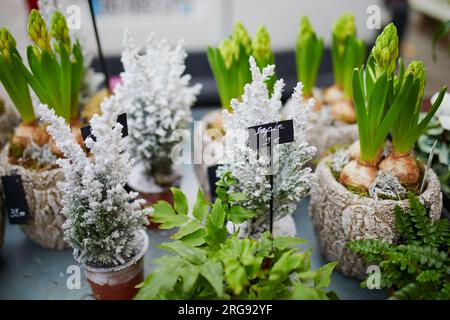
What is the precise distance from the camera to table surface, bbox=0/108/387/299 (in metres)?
1.39

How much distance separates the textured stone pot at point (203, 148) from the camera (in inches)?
64.9

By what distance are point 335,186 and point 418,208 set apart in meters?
0.25

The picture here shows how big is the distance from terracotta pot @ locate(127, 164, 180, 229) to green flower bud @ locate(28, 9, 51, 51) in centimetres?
57

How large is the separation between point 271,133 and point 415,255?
0.47 meters

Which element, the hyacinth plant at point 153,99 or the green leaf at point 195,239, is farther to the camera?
the hyacinth plant at point 153,99

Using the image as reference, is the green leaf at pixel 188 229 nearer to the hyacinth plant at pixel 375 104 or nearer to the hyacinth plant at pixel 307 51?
the hyacinth plant at pixel 375 104

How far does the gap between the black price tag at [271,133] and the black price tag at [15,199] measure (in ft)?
2.59

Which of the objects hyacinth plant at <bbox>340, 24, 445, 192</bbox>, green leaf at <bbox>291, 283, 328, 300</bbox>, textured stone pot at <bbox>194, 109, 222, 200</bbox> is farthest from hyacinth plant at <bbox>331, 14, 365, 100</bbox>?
green leaf at <bbox>291, 283, 328, 300</bbox>

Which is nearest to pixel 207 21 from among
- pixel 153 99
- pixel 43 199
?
pixel 153 99

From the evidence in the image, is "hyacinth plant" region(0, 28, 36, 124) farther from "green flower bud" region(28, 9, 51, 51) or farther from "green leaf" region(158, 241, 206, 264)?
"green leaf" region(158, 241, 206, 264)

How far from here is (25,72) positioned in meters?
1.39

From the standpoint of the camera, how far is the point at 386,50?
47.5 inches

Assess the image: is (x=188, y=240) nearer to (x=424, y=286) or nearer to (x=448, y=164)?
(x=424, y=286)

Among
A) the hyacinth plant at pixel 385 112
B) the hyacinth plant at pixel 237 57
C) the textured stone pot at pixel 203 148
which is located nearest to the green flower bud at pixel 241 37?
the hyacinth plant at pixel 237 57
